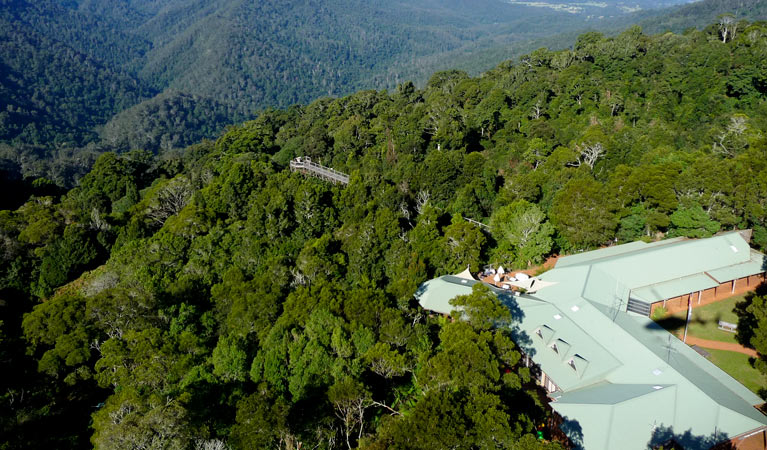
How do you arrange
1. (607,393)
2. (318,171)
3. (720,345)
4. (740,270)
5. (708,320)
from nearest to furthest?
(607,393), (720,345), (708,320), (740,270), (318,171)

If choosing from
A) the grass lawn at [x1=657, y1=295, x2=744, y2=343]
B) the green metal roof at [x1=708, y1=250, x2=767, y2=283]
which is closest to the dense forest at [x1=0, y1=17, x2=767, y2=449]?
the green metal roof at [x1=708, y1=250, x2=767, y2=283]

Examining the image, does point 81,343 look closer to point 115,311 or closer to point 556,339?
point 115,311

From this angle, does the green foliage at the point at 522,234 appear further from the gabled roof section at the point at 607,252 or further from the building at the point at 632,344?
the building at the point at 632,344

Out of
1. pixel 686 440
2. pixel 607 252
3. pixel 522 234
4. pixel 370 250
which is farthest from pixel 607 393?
pixel 370 250

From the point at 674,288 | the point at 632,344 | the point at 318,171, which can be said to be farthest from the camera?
the point at 318,171

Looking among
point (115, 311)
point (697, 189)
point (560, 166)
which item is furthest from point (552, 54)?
point (115, 311)

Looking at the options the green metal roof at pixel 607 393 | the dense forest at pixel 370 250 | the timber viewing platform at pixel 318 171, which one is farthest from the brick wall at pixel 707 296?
the timber viewing platform at pixel 318 171

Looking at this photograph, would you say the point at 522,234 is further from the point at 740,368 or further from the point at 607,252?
the point at 740,368
